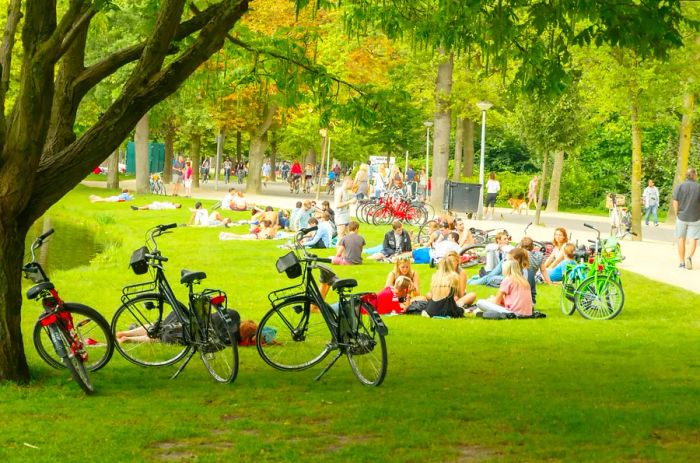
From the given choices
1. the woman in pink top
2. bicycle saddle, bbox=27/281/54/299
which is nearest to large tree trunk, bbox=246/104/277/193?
the woman in pink top

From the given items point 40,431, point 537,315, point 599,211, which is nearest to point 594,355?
point 537,315

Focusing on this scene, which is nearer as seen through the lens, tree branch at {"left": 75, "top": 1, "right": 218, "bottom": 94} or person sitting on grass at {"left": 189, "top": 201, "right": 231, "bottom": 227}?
tree branch at {"left": 75, "top": 1, "right": 218, "bottom": 94}

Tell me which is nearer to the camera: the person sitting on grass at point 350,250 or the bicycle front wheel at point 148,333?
the bicycle front wheel at point 148,333

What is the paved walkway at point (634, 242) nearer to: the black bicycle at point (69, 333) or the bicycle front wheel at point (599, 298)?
the bicycle front wheel at point (599, 298)

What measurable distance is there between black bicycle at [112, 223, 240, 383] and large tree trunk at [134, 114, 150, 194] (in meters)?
39.3

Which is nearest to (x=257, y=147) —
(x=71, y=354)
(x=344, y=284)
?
(x=344, y=284)

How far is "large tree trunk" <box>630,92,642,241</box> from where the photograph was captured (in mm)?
30219

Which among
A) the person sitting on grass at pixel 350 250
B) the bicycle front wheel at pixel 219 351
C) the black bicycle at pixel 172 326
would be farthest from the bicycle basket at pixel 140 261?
the person sitting on grass at pixel 350 250

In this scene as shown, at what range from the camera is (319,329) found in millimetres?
11438

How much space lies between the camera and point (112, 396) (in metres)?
10.4

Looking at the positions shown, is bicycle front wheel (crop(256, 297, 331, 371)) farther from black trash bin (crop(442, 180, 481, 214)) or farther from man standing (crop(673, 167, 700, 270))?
black trash bin (crop(442, 180, 481, 214))

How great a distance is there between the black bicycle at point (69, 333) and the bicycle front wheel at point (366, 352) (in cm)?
218

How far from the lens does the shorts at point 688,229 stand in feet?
77.2

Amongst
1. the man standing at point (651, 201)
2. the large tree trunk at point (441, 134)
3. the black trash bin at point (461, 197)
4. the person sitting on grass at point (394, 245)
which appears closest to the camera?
the person sitting on grass at point (394, 245)
